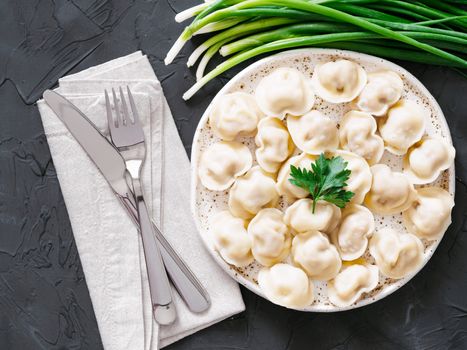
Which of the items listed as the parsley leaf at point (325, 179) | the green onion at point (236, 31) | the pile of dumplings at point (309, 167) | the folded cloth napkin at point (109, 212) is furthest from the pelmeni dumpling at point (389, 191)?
the folded cloth napkin at point (109, 212)

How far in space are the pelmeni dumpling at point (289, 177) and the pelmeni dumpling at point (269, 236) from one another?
3.0 inches

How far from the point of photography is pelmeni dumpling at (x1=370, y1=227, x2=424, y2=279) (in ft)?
6.64

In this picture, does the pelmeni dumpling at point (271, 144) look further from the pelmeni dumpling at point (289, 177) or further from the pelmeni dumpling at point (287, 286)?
the pelmeni dumpling at point (287, 286)

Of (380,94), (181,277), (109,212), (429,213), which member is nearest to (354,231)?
(429,213)

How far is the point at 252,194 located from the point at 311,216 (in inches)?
8.0

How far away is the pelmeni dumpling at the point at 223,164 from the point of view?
6.67ft

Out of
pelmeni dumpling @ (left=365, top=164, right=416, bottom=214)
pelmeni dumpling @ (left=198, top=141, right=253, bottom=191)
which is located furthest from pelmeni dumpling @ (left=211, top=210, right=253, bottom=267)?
pelmeni dumpling @ (left=365, top=164, right=416, bottom=214)

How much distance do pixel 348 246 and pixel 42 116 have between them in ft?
3.68

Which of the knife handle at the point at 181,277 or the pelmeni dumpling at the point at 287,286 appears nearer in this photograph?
the pelmeni dumpling at the point at 287,286

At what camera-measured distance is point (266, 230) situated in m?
2.00

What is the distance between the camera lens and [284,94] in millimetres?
2002

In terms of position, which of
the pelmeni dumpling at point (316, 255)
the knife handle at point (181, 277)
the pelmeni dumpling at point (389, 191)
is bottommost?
the knife handle at point (181, 277)

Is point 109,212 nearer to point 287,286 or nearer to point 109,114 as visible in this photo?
point 109,114

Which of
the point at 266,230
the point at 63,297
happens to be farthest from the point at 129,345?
the point at 266,230
